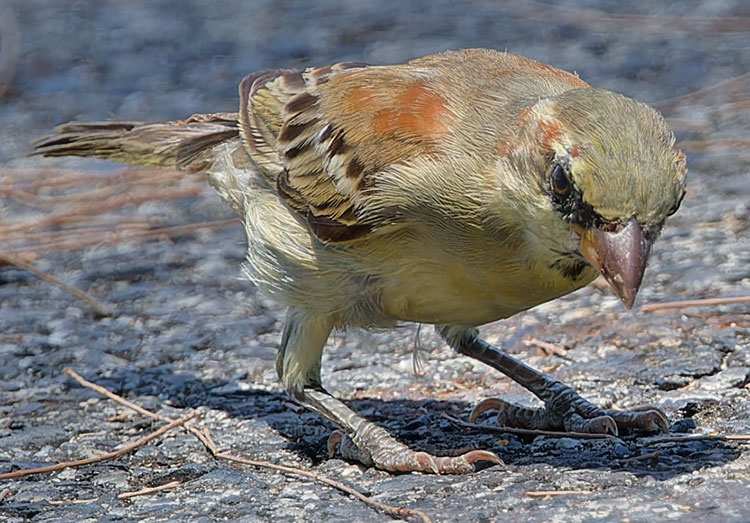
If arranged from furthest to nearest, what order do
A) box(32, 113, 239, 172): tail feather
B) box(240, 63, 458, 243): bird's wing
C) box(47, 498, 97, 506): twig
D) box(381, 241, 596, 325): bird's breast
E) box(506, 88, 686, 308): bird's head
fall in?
box(32, 113, 239, 172): tail feather → box(240, 63, 458, 243): bird's wing → box(47, 498, 97, 506): twig → box(381, 241, 596, 325): bird's breast → box(506, 88, 686, 308): bird's head

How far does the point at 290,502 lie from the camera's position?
4117 mm

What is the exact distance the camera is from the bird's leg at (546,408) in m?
4.54

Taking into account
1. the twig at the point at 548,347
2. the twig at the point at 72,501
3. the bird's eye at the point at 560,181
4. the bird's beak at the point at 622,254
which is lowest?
the twig at the point at 72,501

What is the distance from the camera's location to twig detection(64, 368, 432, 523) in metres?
3.90

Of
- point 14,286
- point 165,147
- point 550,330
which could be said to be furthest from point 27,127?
point 550,330

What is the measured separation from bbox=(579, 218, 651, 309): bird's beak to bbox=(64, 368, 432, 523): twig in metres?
0.91

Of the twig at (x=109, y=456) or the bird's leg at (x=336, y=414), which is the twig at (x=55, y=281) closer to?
the twig at (x=109, y=456)

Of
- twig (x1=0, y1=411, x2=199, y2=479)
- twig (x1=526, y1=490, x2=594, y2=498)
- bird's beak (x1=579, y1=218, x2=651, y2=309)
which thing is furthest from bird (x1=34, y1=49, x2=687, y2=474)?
twig (x1=0, y1=411, x2=199, y2=479)

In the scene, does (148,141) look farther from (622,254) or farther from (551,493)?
(622,254)

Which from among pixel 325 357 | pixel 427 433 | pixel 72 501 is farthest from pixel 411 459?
pixel 325 357

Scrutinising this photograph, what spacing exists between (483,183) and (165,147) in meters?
2.40

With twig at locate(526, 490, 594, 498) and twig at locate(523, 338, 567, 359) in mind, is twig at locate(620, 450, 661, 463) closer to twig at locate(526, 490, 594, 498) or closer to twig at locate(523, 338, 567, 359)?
twig at locate(526, 490, 594, 498)

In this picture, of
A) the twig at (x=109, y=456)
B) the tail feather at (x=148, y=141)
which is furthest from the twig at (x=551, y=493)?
the tail feather at (x=148, y=141)

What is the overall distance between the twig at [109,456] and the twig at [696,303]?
83.5 inches
